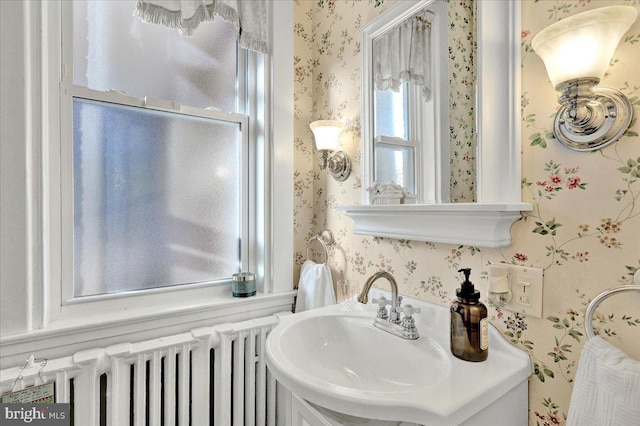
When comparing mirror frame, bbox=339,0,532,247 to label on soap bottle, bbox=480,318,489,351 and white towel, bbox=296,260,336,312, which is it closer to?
label on soap bottle, bbox=480,318,489,351

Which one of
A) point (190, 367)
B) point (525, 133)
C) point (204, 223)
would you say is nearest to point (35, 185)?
point (204, 223)

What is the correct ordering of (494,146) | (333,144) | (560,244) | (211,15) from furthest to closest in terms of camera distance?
(333,144), (211,15), (494,146), (560,244)

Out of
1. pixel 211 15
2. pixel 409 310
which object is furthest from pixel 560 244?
pixel 211 15

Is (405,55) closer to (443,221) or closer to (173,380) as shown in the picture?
(443,221)

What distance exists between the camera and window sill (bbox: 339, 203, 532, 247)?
790 mm

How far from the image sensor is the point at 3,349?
3.07ft

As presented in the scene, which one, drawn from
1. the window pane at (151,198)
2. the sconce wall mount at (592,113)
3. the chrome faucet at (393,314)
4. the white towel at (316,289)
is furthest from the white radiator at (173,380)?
the sconce wall mount at (592,113)

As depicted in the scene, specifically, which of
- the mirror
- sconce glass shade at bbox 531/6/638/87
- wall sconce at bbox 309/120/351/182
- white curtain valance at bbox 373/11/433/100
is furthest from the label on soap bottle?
wall sconce at bbox 309/120/351/182

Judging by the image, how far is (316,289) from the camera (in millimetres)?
1365

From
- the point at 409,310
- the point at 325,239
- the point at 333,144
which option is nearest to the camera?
the point at 409,310

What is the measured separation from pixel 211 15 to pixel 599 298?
1487mm

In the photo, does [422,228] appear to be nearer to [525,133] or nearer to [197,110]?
[525,133]

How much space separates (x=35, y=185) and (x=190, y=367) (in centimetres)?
79

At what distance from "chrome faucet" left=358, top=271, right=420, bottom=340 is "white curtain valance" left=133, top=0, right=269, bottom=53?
109 centimetres
